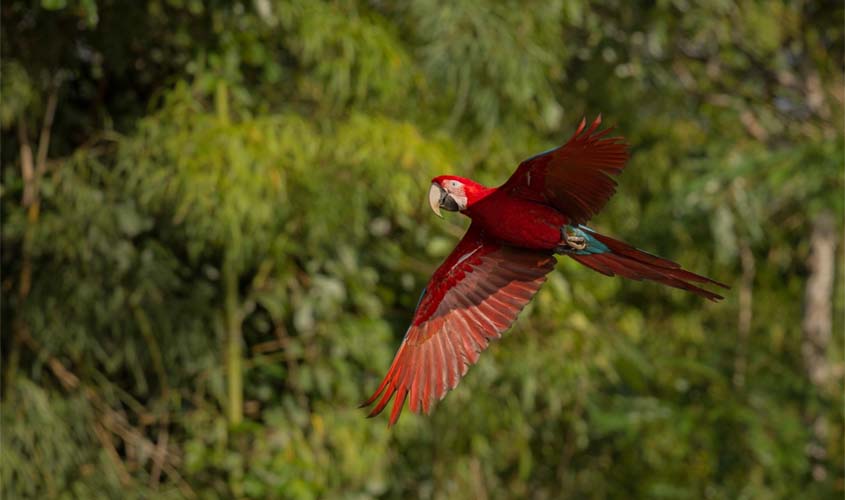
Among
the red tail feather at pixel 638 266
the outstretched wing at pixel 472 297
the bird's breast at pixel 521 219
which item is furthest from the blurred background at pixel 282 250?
the red tail feather at pixel 638 266

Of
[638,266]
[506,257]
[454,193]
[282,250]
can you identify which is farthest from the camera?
[282,250]

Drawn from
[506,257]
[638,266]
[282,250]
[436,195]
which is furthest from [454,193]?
[282,250]

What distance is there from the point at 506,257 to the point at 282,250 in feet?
3.19

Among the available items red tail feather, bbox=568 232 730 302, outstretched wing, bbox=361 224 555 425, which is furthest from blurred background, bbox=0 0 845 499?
red tail feather, bbox=568 232 730 302

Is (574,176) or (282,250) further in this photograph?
(282,250)

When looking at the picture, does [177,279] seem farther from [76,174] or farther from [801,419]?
[801,419]

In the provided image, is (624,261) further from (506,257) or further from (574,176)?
(506,257)

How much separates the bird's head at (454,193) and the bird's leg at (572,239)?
0.13 m

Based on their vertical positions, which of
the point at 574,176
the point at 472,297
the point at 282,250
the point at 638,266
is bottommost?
the point at 282,250

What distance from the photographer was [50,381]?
282 centimetres

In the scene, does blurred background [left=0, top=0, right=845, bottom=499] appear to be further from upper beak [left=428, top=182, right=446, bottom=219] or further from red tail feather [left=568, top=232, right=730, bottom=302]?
red tail feather [left=568, top=232, right=730, bottom=302]

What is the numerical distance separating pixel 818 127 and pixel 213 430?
2.41 metres

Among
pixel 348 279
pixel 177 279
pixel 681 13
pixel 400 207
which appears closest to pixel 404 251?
pixel 348 279

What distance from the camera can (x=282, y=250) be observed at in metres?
2.83
